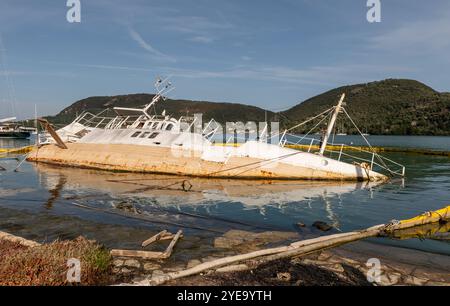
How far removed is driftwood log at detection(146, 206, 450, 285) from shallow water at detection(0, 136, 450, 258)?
2.20 feet

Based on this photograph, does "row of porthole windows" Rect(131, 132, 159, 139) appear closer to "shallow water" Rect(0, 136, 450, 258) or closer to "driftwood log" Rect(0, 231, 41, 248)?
"shallow water" Rect(0, 136, 450, 258)

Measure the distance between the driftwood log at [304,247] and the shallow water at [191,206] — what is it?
0.67 metres

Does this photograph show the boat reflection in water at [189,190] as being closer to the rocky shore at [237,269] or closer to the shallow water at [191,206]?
the shallow water at [191,206]

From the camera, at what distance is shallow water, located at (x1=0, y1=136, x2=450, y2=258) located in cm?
1364

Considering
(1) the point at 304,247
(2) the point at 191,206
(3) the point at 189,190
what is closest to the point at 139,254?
(1) the point at 304,247

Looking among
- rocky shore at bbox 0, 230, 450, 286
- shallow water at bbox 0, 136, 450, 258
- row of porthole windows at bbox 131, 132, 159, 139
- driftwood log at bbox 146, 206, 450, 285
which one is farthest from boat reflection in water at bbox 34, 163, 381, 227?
rocky shore at bbox 0, 230, 450, 286

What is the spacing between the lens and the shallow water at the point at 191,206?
13638mm

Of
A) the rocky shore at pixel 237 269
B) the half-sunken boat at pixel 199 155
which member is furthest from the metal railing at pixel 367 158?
the rocky shore at pixel 237 269

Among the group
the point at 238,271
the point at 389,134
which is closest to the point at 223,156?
the point at 238,271

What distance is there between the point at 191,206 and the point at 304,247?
10.0m
